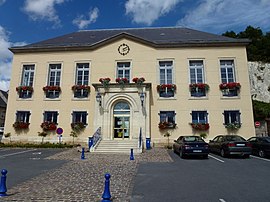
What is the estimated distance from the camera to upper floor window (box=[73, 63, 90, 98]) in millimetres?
17219

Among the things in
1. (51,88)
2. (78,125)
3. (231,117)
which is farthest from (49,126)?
(231,117)

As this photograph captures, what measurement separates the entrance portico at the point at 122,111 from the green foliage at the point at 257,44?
30.8 m

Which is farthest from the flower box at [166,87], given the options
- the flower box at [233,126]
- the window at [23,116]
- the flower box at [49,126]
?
the window at [23,116]

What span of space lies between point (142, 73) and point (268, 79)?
2766cm

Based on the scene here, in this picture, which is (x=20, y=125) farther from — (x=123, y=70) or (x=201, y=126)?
(x=201, y=126)

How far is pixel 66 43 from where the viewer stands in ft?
62.5

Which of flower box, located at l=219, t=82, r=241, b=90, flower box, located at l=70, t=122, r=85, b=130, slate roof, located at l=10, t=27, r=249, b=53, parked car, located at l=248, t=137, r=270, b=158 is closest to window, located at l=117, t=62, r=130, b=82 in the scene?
slate roof, located at l=10, t=27, r=249, b=53

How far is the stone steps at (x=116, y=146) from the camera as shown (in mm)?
13197

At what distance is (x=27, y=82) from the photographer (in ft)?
61.1

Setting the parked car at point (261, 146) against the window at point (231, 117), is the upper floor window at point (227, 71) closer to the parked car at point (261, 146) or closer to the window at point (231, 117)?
the window at point (231, 117)

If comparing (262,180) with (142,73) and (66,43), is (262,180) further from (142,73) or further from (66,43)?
(66,43)

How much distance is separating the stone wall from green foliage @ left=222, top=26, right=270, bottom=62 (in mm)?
1607

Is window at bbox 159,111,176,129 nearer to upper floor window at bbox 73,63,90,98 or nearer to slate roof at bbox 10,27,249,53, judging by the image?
slate roof at bbox 10,27,249,53

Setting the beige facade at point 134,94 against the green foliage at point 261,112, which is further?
the green foliage at point 261,112
